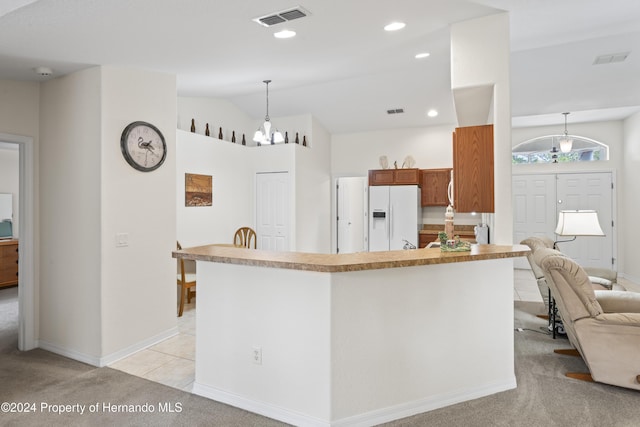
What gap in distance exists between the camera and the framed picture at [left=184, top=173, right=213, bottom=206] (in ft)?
17.2

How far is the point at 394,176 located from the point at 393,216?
0.71 metres

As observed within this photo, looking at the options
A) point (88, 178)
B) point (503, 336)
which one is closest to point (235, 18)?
point (88, 178)

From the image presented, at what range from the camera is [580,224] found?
13.5 ft

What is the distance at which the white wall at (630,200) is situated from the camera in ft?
20.4

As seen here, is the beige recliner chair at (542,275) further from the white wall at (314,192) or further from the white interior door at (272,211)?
the white interior door at (272,211)

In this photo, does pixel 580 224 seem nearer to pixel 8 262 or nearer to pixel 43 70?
pixel 43 70

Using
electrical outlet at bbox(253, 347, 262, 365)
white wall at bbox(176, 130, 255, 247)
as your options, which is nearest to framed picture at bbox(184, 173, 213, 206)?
white wall at bbox(176, 130, 255, 247)

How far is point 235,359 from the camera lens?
253 centimetres

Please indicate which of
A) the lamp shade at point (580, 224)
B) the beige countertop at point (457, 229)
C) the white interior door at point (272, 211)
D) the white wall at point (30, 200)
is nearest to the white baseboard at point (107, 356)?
the white wall at point (30, 200)

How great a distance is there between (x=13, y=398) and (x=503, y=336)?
3.46 meters

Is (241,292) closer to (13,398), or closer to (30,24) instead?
(13,398)

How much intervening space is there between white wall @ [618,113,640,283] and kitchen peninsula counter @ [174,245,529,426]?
5.18 metres

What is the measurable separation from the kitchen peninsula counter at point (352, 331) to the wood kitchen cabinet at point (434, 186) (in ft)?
13.4

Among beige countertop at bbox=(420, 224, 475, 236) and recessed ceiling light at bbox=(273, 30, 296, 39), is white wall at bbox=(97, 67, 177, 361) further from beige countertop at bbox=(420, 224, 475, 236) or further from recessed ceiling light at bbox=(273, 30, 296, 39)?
beige countertop at bbox=(420, 224, 475, 236)
